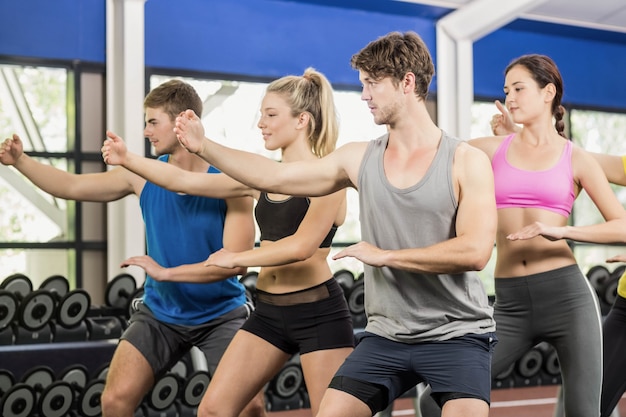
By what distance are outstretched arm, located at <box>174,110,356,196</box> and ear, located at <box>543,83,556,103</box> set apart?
85 cm

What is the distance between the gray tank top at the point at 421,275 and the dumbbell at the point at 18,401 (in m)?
2.92

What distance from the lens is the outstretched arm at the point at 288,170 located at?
229cm

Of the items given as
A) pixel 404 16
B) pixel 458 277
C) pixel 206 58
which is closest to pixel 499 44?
pixel 404 16

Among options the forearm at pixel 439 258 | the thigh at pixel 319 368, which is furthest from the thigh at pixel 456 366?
the thigh at pixel 319 368

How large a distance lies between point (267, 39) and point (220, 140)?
2.92 feet

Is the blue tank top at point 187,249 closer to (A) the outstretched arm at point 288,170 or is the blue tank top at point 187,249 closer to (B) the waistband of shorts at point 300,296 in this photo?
(B) the waistband of shorts at point 300,296

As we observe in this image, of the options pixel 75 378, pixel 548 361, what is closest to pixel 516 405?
pixel 548 361

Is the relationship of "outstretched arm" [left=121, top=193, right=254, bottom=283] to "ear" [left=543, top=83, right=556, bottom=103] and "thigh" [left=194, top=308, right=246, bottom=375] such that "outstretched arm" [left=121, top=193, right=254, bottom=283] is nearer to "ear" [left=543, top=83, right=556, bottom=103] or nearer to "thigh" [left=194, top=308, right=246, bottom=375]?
"thigh" [left=194, top=308, right=246, bottom=375]

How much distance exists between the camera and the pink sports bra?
280 cm

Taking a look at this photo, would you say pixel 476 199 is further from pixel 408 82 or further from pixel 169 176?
pixel 169 176

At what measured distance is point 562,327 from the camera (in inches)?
109

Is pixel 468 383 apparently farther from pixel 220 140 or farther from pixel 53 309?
pixel 220 140

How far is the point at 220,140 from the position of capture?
661 centimetres

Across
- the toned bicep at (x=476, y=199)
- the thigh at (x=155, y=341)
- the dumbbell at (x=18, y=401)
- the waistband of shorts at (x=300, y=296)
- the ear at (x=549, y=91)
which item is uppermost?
the ear at (x=549, y=91)
